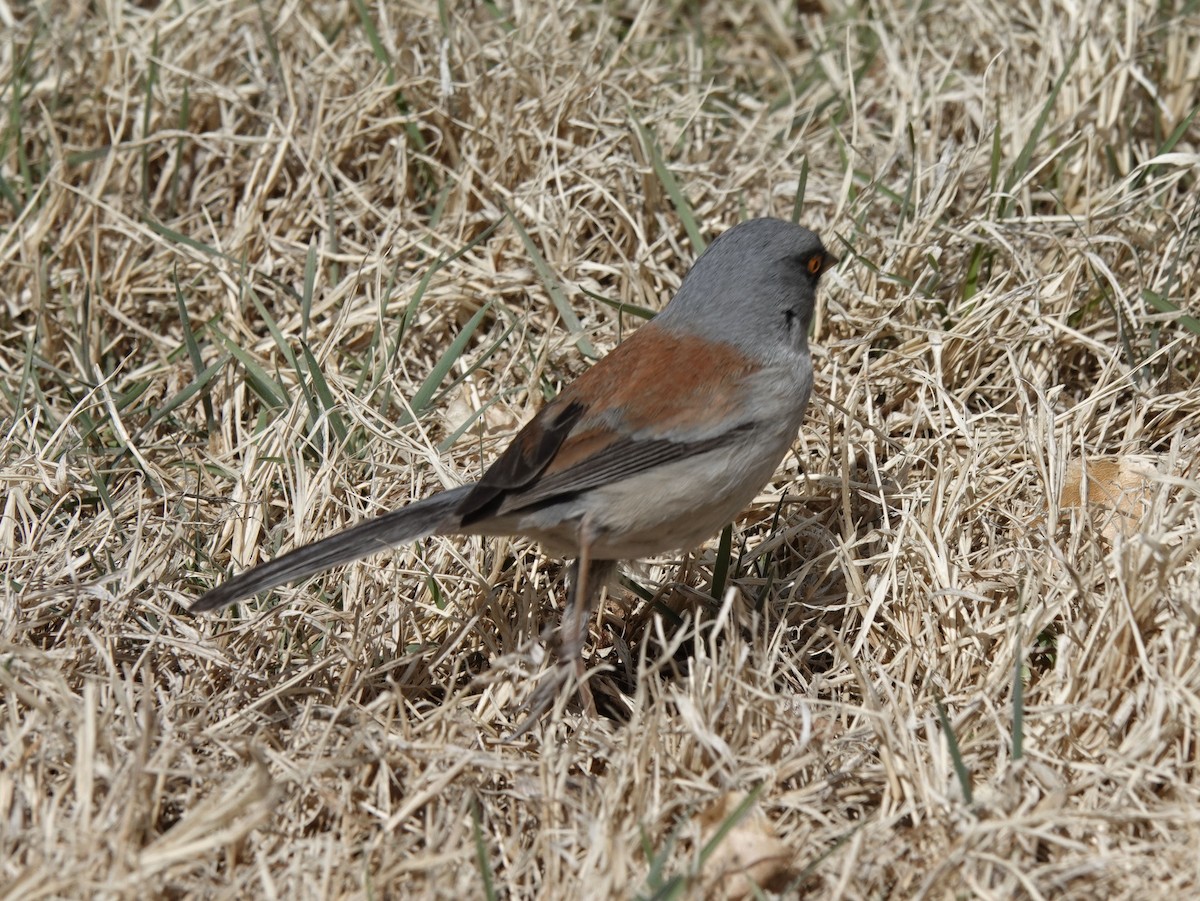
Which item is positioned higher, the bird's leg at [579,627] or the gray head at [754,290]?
the gray head at [754,290]

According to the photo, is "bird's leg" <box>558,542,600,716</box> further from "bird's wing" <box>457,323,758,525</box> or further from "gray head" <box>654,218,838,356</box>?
"gray head" <box>654,218,838,356</box>

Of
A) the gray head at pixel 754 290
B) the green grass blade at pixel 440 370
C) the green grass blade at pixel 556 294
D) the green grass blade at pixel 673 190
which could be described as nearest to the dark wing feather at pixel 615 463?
the gray head at pixel 754 290

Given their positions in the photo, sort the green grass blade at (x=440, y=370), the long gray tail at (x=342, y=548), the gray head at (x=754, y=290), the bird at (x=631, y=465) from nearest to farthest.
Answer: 1. the long gray tail at (x=342, y=548)
2. the bird at (x=631, y=465)
3. the gray head at (x=754, y=290)
4. the green grass blade at (x=440, y=370)

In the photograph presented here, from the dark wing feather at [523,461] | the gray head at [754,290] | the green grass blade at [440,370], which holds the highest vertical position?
the gray head at [754,290]

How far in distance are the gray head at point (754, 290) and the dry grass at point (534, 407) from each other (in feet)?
1.34

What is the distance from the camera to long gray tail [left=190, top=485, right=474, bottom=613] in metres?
3.29

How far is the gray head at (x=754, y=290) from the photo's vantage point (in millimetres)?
3857

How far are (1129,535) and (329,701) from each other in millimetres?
2079

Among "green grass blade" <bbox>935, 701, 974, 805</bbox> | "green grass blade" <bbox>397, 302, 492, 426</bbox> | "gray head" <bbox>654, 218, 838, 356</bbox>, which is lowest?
"green grass blade" <bbox>935, 701, 974, 805</bbox>

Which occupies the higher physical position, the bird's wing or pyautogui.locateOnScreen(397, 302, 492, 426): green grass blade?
the bird's wing

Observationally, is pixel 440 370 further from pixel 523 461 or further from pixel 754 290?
pixel 754 290

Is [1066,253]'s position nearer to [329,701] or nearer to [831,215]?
[831,215]

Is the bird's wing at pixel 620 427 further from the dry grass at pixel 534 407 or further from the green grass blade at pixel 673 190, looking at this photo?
the green grass blade at pixel 673 190

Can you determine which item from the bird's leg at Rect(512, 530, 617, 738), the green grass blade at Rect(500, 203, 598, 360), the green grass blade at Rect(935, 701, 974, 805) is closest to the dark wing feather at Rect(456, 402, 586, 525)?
the bird's leg at Rect(512, 530, 617, 738)
